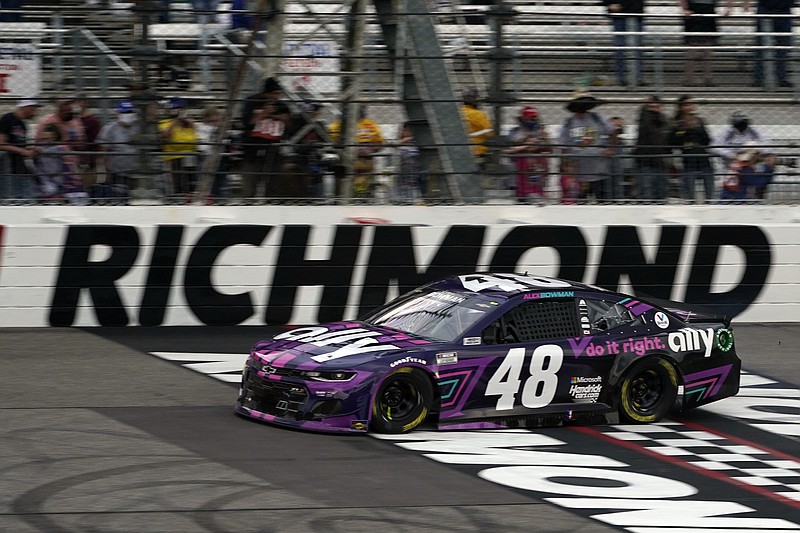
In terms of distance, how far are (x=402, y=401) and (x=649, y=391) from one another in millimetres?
2055

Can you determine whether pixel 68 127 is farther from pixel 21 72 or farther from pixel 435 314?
pixel 435 314

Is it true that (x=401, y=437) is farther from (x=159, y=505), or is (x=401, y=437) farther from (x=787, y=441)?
(x=787, y=441)

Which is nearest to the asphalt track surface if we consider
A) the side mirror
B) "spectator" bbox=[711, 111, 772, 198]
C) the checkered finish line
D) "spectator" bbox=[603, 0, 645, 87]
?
the checkered finish line

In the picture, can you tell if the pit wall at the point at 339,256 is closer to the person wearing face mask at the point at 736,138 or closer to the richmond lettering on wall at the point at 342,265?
the richmond lettering on wall at the point at 342,265

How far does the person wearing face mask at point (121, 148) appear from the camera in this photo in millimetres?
12844

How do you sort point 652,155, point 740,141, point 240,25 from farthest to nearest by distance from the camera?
point 240,25
point 740,141
point 652,155

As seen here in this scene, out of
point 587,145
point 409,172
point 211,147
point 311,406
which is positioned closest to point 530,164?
point 587,145

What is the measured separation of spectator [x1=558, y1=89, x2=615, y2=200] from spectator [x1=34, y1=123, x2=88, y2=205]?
17.0 feet

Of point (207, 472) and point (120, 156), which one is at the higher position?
point (120, 156)

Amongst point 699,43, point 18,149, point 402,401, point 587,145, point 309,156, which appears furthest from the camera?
point 699,43

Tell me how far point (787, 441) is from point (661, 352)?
3.61 ft

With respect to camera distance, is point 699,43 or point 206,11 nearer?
point 206,11

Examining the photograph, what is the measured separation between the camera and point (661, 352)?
30.5 feet

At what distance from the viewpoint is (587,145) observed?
44.5ft
